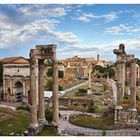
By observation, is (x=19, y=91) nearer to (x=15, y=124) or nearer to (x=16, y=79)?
(x=16, y=79)

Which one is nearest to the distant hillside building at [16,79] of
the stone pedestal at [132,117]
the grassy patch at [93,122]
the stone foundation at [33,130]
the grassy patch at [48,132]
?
the grassy patch at [93,122]

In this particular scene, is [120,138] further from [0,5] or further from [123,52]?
[0,5]

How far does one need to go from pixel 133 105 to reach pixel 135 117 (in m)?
0.55

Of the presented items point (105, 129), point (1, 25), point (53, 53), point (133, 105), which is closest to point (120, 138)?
point (105, 129)

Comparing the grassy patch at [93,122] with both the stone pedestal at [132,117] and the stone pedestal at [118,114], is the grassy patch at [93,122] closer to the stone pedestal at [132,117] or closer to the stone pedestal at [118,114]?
the stone pedestal at [118,114]

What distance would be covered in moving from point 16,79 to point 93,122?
10296 millimetres

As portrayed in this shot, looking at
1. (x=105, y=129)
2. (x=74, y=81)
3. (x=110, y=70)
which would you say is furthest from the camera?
(x=110, y=70)

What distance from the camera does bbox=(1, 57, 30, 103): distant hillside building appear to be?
24.2 m

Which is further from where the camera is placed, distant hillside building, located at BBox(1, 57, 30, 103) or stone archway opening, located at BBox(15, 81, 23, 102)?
stone archway opening, located at BBox(15, 81, 23, 102)

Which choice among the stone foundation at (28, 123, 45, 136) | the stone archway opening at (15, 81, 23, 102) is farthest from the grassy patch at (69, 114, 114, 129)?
the stone archway opening at (15, 81, 23, 102)

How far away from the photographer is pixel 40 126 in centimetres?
1298

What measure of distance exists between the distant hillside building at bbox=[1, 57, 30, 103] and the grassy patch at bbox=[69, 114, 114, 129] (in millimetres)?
7638

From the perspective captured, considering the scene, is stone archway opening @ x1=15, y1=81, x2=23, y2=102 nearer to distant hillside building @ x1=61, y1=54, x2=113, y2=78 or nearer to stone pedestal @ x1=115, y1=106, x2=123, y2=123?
distant hillside building @ x1=61, y1=54, x2=113, y2=78

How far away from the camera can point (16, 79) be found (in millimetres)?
24641
